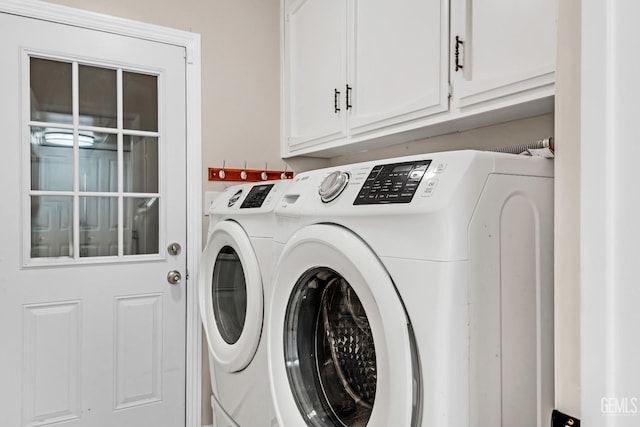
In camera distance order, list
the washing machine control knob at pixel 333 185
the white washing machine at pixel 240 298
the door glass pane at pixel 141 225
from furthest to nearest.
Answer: the door glass pane at pixel 141 225, the white washing machine at pixel 240 298, the washing machine control knob at pixel 333 185

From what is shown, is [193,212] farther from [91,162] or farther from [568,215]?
[568,215]

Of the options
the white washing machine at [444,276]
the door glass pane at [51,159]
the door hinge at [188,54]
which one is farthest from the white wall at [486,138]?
the door glass pane at [51,159]

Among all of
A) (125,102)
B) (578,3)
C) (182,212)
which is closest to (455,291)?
(578,3)

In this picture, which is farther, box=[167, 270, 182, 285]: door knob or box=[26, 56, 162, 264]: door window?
box=[167, 270, 182, 285]: door knob

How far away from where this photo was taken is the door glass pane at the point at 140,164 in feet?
6.57

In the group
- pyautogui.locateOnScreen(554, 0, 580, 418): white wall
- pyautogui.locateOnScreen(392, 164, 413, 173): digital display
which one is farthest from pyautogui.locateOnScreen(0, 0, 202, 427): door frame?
pyautogui.locateOnScreen(554, 0, 580, 418): white wall

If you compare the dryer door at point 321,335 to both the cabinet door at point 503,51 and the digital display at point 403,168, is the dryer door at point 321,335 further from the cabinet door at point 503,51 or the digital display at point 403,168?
the cabinet door at point 503,51

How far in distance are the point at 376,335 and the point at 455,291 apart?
0.20 meters

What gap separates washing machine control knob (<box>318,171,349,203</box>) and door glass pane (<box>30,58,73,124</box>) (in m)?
1.38

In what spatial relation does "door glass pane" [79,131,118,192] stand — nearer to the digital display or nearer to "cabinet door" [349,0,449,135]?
"cabinet door" [349,0,449,135]

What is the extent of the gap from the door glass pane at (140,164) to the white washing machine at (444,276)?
119 centimetres

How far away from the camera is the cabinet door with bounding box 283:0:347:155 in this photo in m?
1.89

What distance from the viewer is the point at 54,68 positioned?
186 cm

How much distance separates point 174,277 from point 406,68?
1397 mm
